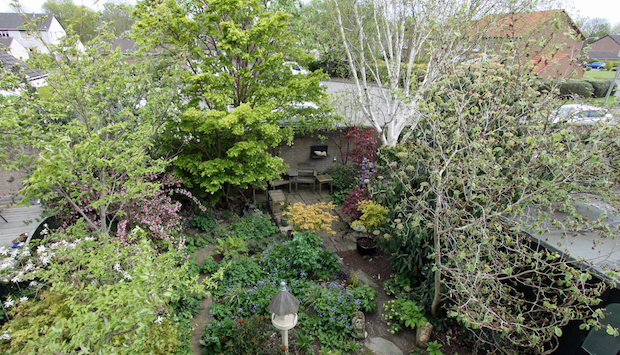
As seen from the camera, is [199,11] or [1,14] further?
[1,14]

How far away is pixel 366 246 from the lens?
801cm

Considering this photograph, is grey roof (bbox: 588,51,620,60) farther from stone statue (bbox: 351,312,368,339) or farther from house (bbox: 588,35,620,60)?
stone statue (bbox: 351,312,368,339)

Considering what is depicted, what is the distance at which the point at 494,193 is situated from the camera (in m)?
4.57

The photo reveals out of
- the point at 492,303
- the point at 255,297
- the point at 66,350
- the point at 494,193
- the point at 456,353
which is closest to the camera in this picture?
the point at 66,350

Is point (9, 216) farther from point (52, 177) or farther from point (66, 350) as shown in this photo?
point (66, 350)

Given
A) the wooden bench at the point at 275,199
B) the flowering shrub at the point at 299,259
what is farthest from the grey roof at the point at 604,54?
the flowering shrub at the point at 299,259

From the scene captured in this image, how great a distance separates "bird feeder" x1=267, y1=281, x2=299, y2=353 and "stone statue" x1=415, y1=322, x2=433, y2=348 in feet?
7.86

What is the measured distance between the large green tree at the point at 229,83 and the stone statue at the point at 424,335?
5.17 m

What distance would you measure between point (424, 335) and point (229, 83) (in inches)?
278

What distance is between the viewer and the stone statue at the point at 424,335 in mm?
5609

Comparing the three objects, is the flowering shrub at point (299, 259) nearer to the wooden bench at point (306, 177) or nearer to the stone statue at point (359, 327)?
the stone statue at point (359, 327)

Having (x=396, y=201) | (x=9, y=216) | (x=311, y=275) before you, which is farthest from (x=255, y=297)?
(x=9, y=216)

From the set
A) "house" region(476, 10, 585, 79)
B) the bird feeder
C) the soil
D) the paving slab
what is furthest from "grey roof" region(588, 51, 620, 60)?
the bird feeder

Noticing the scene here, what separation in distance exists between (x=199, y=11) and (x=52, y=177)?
6471 millimetres
